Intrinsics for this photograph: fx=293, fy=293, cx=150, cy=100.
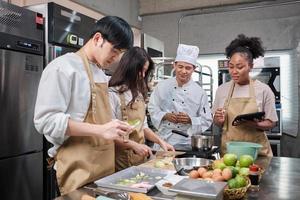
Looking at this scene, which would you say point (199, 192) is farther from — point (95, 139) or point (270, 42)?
point (270, 42)

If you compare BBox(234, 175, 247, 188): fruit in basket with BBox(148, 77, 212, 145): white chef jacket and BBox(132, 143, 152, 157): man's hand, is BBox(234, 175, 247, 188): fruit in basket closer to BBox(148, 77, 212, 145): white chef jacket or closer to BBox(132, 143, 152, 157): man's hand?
BBox(132, 143, 152, 157): man's hand

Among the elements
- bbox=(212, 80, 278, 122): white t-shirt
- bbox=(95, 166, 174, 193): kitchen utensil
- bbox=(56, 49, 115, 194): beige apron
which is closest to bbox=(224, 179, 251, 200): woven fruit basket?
bbox=(95, 166, 174, 193): kitchen utensil

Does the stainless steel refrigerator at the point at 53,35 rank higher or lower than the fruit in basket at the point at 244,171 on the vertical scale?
higher

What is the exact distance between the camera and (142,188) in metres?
1.06

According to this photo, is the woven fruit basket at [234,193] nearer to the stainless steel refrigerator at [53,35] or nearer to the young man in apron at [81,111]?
the young man in apron at [81,111]

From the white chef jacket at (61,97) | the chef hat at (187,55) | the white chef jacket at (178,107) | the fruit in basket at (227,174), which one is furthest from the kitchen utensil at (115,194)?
the chef hat at (187,55)

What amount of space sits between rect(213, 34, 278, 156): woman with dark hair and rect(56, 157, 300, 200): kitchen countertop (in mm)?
274

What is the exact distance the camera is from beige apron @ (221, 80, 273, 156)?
1905 mm

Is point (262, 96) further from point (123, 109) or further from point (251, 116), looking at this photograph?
point (123, 109)

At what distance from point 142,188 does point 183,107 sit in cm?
139

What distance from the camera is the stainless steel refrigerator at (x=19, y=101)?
1953mm

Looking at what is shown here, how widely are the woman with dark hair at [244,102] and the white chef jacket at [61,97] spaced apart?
107 cm

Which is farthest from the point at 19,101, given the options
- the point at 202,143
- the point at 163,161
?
the point at 202,143

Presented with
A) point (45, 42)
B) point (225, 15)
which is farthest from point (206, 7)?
point (45, 42)
